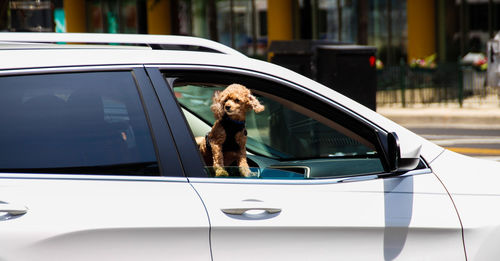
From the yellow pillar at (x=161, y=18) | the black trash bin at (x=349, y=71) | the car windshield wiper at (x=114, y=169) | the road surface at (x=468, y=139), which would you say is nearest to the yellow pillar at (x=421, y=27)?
the road surface at (x=468, y=139)

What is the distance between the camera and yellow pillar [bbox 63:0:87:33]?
112ft

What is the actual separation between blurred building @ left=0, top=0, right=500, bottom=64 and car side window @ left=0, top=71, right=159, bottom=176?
17.3 metres

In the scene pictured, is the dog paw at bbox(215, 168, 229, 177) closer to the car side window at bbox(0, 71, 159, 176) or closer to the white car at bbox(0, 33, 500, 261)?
the white car at bbox(0, 33, 500, 261)

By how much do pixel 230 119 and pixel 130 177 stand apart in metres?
0.81

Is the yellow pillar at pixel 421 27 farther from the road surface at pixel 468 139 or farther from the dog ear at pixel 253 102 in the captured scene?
the dog ear at pixel 253 102

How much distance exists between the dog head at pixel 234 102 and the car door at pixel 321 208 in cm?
8

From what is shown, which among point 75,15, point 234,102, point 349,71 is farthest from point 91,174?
point 75,15

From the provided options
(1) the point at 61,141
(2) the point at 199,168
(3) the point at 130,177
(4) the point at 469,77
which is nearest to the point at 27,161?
(1) the point at 61,141

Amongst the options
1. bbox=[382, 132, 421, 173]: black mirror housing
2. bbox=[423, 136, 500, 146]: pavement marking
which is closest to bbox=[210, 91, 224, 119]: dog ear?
bbox=[382, 132, 421, 173]: black mirror housing

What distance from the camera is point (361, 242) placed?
2.96m

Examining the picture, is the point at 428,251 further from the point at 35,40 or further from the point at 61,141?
the point at 35,40

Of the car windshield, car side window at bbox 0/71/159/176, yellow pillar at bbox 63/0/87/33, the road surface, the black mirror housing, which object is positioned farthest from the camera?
yellow pillar at bbox 63/0/87/33

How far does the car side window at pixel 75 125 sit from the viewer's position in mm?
2822

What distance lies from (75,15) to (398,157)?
32.9 m
